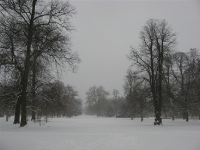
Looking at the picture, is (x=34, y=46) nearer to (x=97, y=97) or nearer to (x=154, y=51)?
(x=154, y=51)

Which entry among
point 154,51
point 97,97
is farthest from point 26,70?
point 97,97

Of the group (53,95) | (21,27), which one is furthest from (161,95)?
(21,27)

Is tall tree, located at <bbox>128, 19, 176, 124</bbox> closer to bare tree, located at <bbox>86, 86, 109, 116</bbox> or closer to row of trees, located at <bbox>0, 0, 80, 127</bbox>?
row of trees, located at <bbox>0, 0, 80, 127</bbox>

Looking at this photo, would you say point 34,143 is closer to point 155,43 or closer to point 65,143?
point 65,143

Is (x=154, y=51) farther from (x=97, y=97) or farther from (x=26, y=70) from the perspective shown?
(x=97, y=97)

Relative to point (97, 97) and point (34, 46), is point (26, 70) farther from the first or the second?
point (97, 97)

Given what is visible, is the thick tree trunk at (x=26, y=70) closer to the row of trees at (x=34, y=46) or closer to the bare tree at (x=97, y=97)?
the row of trees at (x=34, y=46)

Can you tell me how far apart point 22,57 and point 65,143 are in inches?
429

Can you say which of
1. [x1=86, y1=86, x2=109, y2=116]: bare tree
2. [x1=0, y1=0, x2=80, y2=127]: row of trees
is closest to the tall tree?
[x1=0, y1=0, x2=80, y2=127]: row of trees

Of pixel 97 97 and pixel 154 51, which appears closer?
pixel 154 51

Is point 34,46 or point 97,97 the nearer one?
point 34,46

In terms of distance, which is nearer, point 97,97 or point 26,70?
point 26,70

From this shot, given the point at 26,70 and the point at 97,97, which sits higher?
the point at 26,70

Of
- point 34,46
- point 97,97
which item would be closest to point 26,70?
point 34,46
